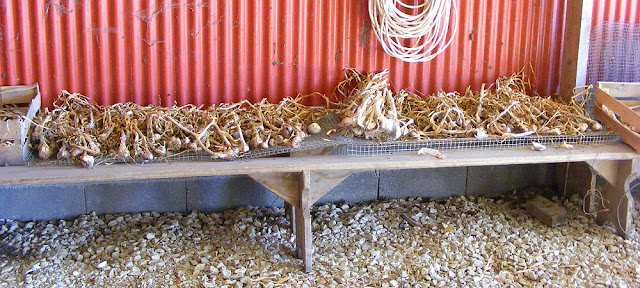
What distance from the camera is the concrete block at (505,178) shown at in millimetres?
5020

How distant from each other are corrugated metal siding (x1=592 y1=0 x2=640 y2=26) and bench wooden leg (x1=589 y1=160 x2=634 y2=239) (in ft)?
4.71

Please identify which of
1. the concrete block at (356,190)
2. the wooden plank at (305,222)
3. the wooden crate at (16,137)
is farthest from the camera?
the concrete block at (356,190)

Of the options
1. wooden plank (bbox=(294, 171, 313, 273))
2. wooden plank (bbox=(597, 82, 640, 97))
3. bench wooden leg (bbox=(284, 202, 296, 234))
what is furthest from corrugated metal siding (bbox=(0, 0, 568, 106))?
wooden plank (bbox=(294, 171, 313, 273))

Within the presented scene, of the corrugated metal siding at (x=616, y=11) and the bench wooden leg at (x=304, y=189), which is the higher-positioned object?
the corrugated metal siding at (x=616, y=11)

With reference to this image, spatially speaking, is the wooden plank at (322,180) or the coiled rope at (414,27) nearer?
the wooden plank at (322,180)

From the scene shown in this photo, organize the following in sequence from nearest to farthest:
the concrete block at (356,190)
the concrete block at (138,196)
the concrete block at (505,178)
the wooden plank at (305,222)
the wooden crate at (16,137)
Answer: the wooden crate at (16,137), the wooden plank at (305,222), the concrete block at (138,196), the concrete block at (356,190), the concrete block at (505,178)

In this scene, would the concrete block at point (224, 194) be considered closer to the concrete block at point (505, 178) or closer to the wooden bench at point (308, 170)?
the wooden bench at point (308, 170)

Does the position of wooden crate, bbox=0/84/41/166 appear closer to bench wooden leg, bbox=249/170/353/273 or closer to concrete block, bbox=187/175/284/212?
concrete block, bbox=187/175/284/212

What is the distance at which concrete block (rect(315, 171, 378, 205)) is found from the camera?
4789 millimetres

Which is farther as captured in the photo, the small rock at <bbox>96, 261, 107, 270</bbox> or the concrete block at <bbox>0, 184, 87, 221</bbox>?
the concrete block at <bbox>0, 184, 87, 221</bbox>

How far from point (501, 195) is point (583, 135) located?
1.09 m

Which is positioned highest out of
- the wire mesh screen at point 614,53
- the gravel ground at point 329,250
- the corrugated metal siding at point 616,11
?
the corrugated metal siding at point 616,11

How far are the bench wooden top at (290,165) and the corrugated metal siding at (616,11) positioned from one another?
4.48ft

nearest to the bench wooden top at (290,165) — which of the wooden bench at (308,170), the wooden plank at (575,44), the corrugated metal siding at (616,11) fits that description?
the wooden bench at (308,170)
